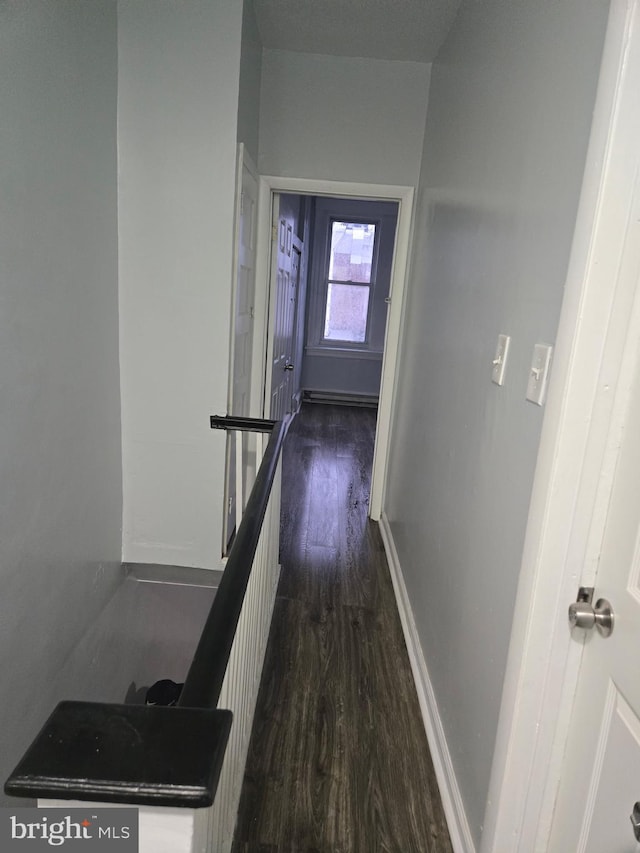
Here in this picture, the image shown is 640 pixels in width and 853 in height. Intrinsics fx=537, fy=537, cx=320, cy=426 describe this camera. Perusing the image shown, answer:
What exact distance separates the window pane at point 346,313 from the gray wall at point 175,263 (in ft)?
15.9

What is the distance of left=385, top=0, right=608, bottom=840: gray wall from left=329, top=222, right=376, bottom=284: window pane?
182 inches

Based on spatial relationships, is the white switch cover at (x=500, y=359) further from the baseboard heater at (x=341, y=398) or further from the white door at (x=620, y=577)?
the baseboard heater at (x=341, y=398)

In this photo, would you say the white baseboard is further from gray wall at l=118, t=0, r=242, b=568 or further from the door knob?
gray wall at l=118, t=0, r=242, b=568

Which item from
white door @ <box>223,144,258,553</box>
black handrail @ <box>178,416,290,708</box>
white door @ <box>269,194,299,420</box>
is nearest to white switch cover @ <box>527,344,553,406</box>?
black handrail @ <box>178,416,290,708</box>

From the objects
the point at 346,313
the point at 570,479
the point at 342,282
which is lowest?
the point at 570,479

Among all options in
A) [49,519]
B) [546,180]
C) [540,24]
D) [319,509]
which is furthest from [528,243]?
[319,509]

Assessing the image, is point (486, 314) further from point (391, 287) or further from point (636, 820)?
point (391, 287)

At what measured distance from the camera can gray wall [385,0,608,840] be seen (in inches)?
45.5

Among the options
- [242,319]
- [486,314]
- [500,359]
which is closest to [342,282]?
[242,319]

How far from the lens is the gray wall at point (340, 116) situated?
3.06m

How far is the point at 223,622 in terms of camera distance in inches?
36.5

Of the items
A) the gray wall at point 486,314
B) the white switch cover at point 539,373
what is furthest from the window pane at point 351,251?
the white switch cover at point 539,373

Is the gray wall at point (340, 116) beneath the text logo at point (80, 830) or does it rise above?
above

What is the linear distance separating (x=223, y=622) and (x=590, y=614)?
0.70 m
